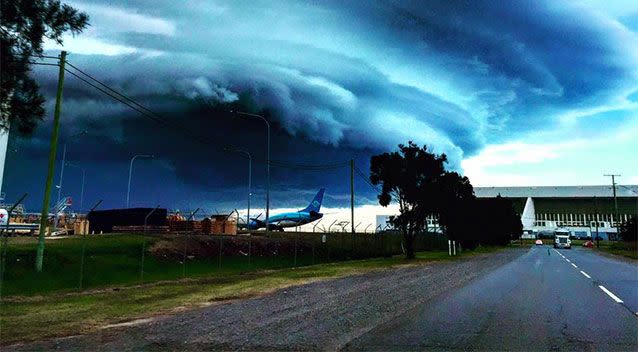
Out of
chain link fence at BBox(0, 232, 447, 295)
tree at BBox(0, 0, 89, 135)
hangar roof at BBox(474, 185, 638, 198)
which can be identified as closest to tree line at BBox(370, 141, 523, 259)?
chain link fence at BBox(0, 232, 447, 295)

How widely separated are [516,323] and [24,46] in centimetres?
1123

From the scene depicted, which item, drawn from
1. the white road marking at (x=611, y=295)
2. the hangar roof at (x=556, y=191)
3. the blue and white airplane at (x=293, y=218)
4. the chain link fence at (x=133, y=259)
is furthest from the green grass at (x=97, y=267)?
the hangar roof at (x=556, y=191)

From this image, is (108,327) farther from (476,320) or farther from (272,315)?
(476,320)

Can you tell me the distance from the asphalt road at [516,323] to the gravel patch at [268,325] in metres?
0.57

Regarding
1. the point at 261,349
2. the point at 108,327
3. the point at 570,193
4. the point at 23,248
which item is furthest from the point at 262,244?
the point at 570,193

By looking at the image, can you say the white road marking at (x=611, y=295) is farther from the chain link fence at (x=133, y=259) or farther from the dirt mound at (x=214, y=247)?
the dirt mound at (x=214, y=247)

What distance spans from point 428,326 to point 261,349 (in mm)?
3523

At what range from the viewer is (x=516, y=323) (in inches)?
389

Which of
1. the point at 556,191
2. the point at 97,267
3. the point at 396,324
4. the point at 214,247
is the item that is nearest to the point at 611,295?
the point at 396,324

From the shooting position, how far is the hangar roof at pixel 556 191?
153 meters

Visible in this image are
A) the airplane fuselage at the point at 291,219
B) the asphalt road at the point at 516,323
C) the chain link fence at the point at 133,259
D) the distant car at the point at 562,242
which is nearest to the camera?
the asphalt road at the point at 516,323

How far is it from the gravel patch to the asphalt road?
0.57 meters

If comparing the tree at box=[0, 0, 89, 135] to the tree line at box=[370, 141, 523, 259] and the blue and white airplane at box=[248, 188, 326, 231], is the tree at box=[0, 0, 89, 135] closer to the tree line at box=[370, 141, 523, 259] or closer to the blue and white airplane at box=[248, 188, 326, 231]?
the tree line at box=[370, 141, 523, 259]

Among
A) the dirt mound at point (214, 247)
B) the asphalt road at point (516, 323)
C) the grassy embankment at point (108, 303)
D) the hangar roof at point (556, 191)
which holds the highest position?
the hangar roof at point (556, 191)
